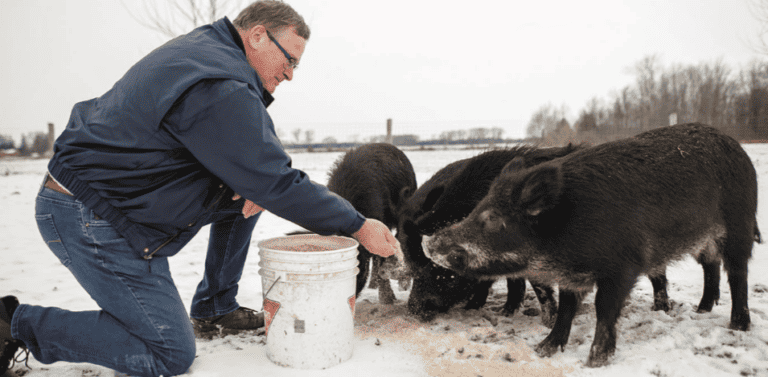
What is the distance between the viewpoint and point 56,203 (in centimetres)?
237

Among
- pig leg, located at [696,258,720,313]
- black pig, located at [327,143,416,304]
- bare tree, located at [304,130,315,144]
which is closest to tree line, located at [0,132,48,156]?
bare tree, located at [304,130,315,144]

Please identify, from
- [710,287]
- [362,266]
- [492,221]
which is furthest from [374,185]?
[710,287]

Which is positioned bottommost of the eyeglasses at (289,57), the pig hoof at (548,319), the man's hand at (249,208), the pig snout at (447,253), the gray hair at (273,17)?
the pig hoof at (548,319)

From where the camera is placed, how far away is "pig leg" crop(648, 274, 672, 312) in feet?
12.0

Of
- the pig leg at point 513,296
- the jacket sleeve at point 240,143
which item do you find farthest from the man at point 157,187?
the pig leg at point 513,296

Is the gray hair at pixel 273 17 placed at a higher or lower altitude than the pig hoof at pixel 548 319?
higher

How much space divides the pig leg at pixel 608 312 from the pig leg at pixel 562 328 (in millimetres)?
208

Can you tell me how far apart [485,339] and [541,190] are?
112cm

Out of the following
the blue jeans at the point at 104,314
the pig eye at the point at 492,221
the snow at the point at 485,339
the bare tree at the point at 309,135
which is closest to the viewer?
the blue jeans at the point at 104,314

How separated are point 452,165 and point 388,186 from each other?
957 mm

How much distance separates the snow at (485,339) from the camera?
2.63m

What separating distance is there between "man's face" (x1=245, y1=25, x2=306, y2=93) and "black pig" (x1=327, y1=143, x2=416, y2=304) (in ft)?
5.49

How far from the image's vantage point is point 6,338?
2400mm

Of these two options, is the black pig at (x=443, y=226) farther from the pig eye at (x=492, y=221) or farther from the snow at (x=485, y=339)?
the pig eye at (x=492, y=221)
